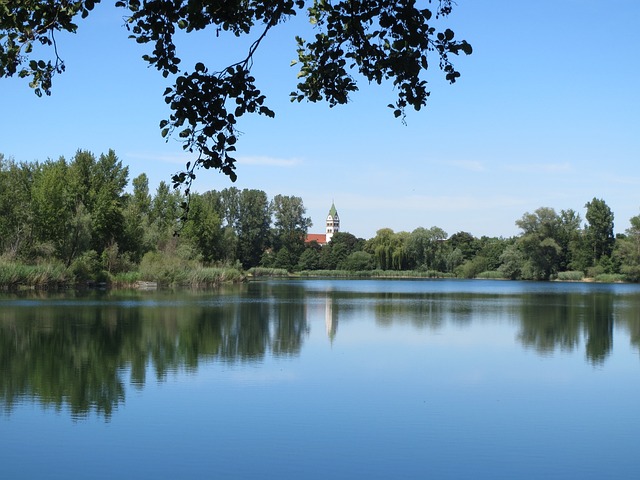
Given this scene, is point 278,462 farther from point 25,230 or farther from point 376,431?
point 25,230

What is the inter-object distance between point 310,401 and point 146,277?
4047 cm

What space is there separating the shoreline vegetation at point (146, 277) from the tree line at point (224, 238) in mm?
289

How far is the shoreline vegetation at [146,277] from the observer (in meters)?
36.9

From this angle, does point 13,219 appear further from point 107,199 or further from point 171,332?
point 171,332

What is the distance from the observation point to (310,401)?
10812 mm

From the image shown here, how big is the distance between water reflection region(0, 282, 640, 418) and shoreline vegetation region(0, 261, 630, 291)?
6549 millimetres

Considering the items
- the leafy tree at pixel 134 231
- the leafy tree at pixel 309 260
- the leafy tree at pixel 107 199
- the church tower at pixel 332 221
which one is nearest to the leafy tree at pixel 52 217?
the leafy tree at pixel 107 199

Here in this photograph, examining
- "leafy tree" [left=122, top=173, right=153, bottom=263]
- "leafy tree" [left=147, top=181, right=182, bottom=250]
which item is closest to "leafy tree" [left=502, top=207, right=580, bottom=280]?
"leafy tree" [left=147, top=181, right=182, bottom=250]

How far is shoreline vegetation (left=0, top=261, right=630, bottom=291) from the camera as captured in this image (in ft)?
121

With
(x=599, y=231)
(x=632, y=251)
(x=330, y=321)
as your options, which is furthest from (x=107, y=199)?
(x=599, y=231)

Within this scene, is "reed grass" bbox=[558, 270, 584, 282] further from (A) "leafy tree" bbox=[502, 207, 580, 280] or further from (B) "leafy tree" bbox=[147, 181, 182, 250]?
(B) "leafy tree" bbox=[147, 181, 182, 250]

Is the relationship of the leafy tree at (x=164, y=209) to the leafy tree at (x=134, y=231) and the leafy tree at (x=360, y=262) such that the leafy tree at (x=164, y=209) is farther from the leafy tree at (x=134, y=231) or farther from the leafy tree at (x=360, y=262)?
the leafy tree at (x=360, y=262)

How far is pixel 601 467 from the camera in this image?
781cm

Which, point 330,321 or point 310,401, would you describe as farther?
point 330,321
